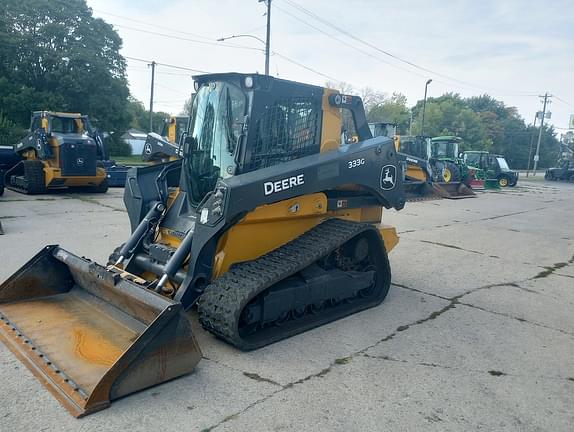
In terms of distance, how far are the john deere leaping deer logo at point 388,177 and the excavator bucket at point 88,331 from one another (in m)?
3.03

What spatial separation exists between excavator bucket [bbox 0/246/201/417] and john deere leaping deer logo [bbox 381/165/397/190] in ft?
9.94

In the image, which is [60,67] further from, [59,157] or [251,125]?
[251,125]

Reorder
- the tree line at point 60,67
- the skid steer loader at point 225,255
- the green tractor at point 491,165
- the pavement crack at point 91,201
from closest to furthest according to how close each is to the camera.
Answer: the skid steer loader at point 225,255 < the pavement crack at point 91,201 < the green tractor at point 491,165 < the tree line at point 60,67

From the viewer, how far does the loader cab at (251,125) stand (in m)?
4.70

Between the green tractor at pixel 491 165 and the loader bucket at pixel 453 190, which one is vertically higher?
the green tractor at pixel 491 165

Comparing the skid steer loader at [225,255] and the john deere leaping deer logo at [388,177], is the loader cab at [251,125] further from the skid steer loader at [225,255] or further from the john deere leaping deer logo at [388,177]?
the john deere leaping deer logo at [388,177]

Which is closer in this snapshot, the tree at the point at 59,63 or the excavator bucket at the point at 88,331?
the excavator bucket at the point at 88,331

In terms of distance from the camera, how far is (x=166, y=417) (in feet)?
10.2

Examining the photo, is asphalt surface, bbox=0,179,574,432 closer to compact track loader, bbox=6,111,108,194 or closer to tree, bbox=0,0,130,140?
compact track loader, bbox=6,111,108,194

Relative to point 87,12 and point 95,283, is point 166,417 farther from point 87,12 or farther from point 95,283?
point 87,12

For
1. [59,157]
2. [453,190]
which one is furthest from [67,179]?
[453,190]

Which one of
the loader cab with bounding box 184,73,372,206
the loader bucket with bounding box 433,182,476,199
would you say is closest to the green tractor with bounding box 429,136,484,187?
the loader bucket with bounding box 433,182,476,199

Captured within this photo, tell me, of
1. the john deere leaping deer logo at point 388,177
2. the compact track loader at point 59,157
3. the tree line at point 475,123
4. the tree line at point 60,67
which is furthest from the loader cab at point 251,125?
the tree line at point 475,123

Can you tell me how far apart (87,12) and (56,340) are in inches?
1529
